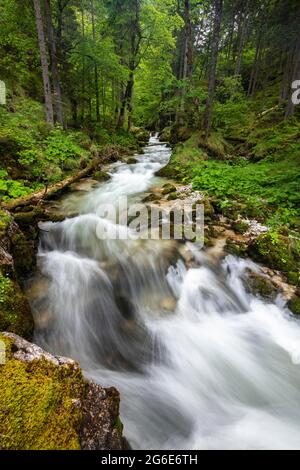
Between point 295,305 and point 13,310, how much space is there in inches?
176

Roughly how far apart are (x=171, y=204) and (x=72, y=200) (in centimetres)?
295

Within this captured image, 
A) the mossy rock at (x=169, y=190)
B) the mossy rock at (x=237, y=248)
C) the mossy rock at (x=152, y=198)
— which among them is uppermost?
the mossy rock at (x=169, y=190)

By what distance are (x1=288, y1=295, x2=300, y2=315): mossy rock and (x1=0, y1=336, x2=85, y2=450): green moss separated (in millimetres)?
3999

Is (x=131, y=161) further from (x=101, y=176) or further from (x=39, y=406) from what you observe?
(x=39, y=406)

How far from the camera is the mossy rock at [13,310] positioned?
10.0 ft

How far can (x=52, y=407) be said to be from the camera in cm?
191

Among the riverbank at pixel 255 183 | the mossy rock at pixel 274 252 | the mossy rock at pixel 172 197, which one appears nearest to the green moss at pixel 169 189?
the mossy rock at pixel 172 197

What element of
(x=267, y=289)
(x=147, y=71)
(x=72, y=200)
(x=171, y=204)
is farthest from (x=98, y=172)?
(x=147, y=71)

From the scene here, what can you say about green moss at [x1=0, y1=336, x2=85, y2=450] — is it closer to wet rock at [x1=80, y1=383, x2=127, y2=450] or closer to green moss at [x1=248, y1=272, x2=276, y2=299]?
wet rock at [x1=80, y1=383, x2=127, y2=450]

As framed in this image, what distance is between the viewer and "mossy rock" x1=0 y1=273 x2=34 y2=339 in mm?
3053

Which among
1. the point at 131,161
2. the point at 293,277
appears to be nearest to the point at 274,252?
the point at 293,277

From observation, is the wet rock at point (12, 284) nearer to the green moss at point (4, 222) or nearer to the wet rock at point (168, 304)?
the green moss at point (4, 222)
